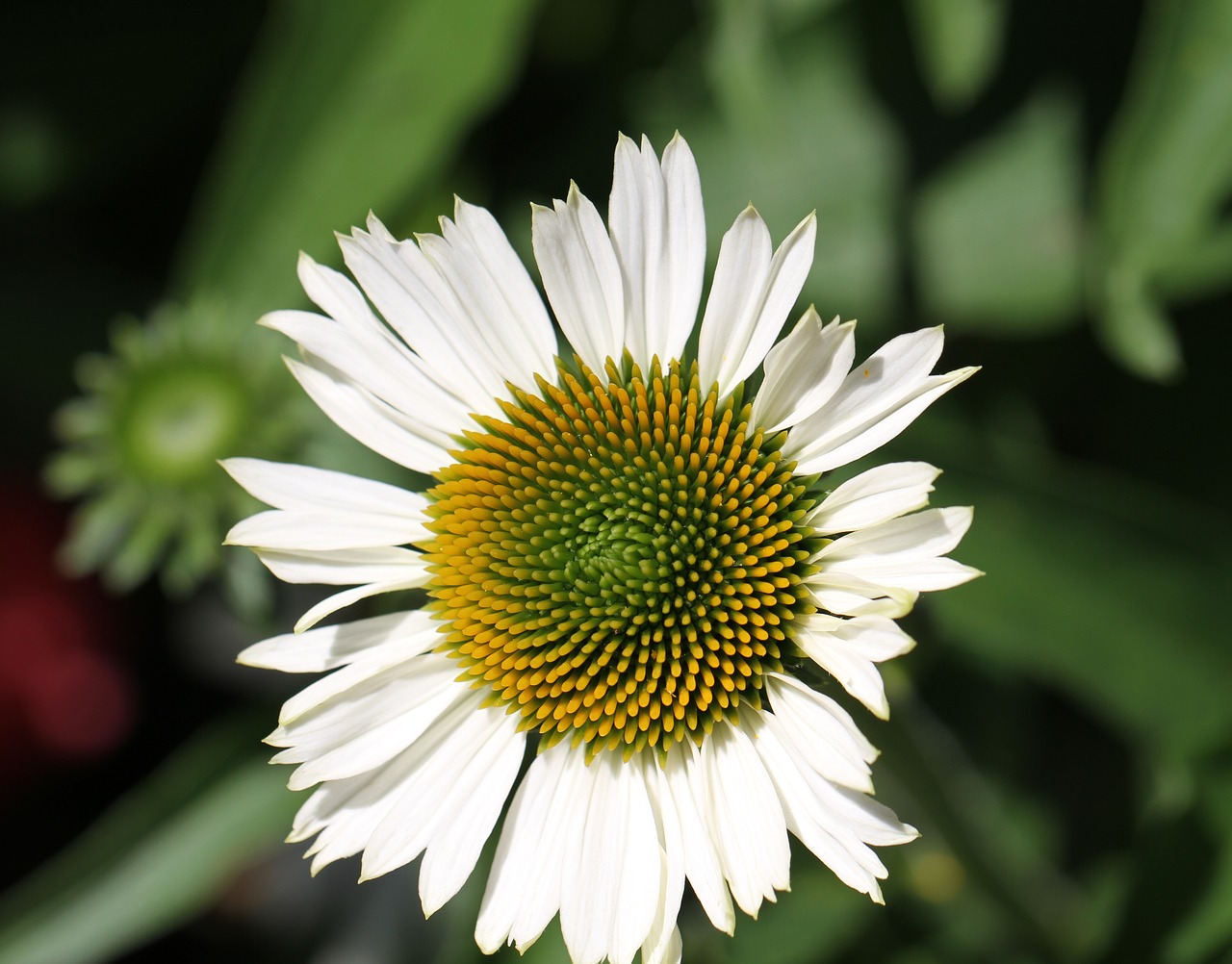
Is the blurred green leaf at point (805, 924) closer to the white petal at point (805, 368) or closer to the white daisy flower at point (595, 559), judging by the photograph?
the white daisy flower at point (595, 559)

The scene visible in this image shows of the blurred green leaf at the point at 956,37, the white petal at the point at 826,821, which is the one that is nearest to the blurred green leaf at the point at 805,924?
the white petal at the point at 826,821

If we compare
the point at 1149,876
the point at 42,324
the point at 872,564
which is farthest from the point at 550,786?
the point at 42,324

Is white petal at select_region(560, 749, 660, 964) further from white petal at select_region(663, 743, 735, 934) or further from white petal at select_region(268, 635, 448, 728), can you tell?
white petal at select_region(268, 635, 448, 728)

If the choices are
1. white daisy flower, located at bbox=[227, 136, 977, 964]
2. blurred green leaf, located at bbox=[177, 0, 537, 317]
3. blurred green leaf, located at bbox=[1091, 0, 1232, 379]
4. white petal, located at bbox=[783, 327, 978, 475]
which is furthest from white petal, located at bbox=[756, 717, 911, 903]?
blurred green leaf, located at bbox=[177, 0, 537, 317]

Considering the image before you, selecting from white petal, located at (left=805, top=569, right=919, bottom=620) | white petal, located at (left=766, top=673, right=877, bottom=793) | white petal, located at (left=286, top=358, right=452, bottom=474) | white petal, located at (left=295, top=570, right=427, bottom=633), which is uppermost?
white petal, located at (left=286, top=358, right=452, bottom=474)

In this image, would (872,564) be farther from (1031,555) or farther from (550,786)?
(1031,555)

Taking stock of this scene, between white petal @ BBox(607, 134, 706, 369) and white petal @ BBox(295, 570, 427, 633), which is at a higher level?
white petal @ BBox(607, 134, 706, 369)
